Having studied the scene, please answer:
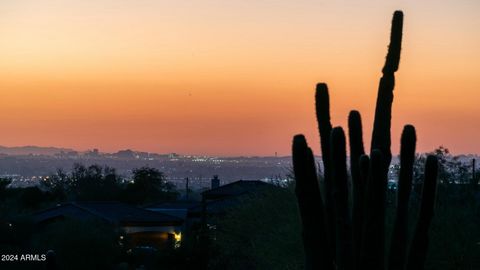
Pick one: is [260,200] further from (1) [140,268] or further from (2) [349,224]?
(2) [349,224]

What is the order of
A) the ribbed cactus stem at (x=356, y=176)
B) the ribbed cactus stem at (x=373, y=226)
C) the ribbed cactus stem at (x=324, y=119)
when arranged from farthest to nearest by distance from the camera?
the ribbed cactus stem at (x=324, y=119) → the ribbed cactus stem at (x=356, y=176) → the ribbed cactus stem at (x=373, y=226)

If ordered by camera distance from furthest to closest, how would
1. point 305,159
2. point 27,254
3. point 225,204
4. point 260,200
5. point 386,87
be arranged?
1. point 225,204
2. point 27,254
3. point 260,200
4. point 386,87
5. point 305,159

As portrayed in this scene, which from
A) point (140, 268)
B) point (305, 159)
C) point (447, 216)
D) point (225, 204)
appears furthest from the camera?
point (225, 204)

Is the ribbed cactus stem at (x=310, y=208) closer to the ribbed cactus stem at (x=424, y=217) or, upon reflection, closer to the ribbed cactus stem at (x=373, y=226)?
the ribbed cactus stem at (x=373, y=226)

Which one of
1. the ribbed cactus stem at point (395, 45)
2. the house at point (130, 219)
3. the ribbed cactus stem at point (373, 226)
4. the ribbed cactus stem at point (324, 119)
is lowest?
the house at point (130, 219)

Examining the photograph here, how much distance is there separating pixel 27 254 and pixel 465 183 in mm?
17406

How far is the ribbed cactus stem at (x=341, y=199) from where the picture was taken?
1425 cm

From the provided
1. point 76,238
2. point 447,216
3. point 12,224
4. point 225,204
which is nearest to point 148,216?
point 225,204

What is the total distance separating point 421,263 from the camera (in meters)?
14.5

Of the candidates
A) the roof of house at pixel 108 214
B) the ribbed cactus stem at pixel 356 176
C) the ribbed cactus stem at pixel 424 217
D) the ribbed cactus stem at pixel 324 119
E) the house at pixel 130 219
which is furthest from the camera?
the roof of house at pixel 108 214

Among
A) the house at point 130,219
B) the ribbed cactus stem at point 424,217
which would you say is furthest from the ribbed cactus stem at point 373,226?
the house at point 130,219

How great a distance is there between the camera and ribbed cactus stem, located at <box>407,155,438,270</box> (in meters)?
14.4

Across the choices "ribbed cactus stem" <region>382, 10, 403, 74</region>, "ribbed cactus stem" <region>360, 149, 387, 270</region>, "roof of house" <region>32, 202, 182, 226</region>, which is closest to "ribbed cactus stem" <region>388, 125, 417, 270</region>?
"ribbed cactus stem" <region>360, 149, 387, 270</region>

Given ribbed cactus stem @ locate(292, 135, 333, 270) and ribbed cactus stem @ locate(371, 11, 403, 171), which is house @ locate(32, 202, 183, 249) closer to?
ribbed cactus stem @ locate(371, 11, 403, 171)
